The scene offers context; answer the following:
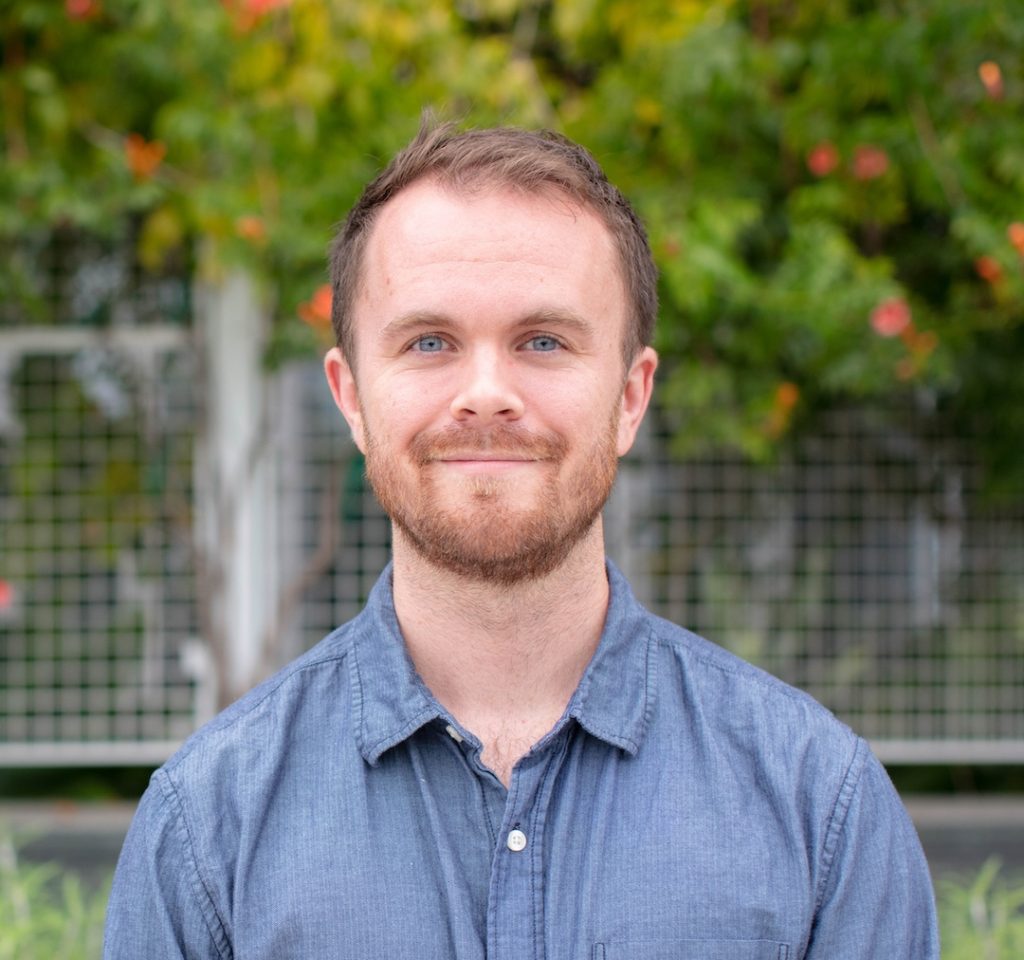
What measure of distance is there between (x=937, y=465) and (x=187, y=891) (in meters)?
4.57

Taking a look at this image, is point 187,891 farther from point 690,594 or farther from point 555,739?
point 690,594

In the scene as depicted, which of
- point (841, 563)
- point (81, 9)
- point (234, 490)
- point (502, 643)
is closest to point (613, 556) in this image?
point (841, 563)

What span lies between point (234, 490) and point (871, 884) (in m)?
4.01

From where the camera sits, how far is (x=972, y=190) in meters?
3.93

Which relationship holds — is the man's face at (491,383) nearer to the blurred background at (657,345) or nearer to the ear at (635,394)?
the ear at (635,394)

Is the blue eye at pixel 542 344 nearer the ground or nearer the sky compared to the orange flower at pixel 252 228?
nearer the ground

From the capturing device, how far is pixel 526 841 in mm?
1433

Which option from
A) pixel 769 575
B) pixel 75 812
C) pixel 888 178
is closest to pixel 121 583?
pixel 75 812

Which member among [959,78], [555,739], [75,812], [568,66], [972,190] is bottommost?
[75,812]

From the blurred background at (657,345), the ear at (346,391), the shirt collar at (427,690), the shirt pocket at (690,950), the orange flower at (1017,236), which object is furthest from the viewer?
the blurred background at (657,345)

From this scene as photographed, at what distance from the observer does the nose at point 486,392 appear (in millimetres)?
1440

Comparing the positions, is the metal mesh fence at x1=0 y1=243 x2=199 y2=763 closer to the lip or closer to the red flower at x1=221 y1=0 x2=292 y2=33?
the red flower at x1=221 y1=0 x2=292 y2=33

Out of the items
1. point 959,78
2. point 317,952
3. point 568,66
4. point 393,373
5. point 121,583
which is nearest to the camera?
point 317,952

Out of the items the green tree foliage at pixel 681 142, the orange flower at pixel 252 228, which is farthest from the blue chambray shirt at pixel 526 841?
the orange flower at pixel 252 228
